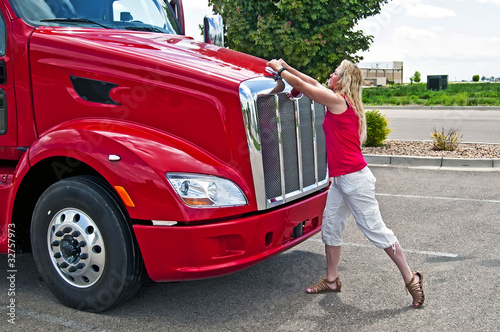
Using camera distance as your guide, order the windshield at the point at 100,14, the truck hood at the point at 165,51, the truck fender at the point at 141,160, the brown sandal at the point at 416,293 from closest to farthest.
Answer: the truck fender at the point at 141,160, the truck hood at the point at 165,51, the brown sandal at the point at 416,293, the windshield at the point at 100,14

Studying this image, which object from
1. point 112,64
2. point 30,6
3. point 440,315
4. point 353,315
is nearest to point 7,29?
point 30,6

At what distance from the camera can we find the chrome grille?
3.99 m

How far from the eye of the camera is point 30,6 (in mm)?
4586

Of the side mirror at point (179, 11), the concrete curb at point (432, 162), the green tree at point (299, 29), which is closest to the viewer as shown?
the side mirror at point (179, 11)

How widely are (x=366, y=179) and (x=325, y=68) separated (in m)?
8.91

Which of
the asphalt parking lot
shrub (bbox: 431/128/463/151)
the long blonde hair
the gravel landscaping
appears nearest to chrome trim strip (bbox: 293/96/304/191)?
the long blonde hair

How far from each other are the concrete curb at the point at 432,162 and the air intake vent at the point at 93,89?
8.13 metres

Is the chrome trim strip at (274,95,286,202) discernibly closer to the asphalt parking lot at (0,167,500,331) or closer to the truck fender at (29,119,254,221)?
the truck fender at (29,119,254,221)

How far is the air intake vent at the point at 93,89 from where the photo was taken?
4129 mm

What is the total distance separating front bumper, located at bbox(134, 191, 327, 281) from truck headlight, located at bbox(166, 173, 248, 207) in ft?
0.46

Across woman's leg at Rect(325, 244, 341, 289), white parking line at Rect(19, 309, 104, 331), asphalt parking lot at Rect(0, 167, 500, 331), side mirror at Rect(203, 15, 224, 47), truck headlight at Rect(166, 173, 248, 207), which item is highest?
side mirror at Rect(203, 15, 224, 47)

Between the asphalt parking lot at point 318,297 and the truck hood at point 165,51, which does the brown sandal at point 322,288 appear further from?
the truck hood at point 165,51

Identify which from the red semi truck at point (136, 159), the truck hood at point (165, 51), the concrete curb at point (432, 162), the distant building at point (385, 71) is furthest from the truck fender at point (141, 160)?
the distant building at point (385, 71)

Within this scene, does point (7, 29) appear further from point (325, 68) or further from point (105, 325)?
point (325, 68)
